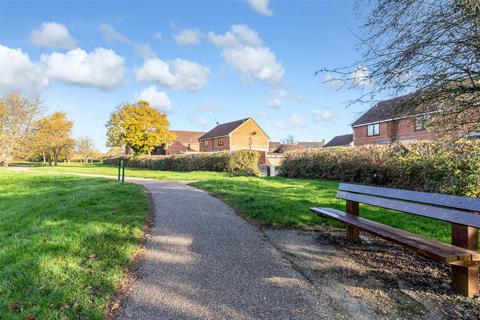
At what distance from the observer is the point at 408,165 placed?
11.0 meters

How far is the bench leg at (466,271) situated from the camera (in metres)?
3.35

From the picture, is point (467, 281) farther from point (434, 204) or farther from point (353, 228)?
point (353, 228)

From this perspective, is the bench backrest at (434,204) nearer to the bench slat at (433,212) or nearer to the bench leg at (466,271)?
the bench slat at (433,212)

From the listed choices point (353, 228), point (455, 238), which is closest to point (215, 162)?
point (353, 228)

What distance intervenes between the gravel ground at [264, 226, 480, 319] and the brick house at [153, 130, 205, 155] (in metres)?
54.4

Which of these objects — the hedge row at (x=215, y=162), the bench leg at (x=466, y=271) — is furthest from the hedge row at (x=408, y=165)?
the hedge row at (x=215, y=162)

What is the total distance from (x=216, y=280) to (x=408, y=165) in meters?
9.64

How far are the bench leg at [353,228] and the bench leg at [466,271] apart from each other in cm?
182

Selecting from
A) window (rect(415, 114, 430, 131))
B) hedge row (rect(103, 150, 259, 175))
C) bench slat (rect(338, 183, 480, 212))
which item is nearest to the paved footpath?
bench slat (rect(338, 183, 480, 212))

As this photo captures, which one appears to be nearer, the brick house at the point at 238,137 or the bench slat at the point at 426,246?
the bench slat at the point at 426,246

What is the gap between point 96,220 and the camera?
20.4 ft

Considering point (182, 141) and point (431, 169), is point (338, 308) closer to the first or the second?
point (431, 169)

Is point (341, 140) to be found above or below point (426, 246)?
above

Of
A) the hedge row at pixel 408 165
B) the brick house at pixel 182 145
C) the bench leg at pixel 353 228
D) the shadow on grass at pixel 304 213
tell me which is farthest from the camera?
the brick house at pixel 182 145
